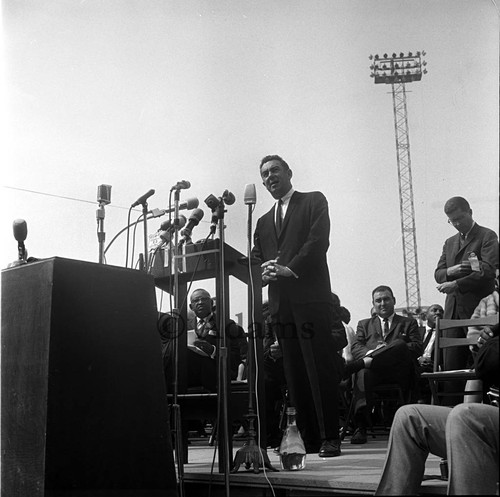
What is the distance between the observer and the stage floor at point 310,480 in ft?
7.48

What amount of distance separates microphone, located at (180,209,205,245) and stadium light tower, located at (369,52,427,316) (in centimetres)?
275

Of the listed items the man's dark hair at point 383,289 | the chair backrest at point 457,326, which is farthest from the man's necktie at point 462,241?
the man's dark hair at point 383,289

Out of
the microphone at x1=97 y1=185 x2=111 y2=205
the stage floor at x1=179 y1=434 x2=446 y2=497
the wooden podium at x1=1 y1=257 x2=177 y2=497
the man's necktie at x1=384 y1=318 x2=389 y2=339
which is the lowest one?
the stage floor at x1=179 y1=434 x2=446 y2=497

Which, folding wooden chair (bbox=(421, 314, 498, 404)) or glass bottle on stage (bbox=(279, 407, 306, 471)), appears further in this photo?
folding wooden chair (bbox=(421, 314, 498, 404))

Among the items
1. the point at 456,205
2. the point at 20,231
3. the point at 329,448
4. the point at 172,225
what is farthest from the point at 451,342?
the point at 20,231

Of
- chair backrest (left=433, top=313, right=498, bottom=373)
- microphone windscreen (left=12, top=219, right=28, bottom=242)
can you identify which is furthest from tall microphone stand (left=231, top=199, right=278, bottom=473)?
chair backrest (left=433, top=313, right=498, bottom=373)

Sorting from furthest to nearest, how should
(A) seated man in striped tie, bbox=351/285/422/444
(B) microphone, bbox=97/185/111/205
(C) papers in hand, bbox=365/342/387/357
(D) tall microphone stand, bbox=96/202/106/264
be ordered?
1. (C) papers in hand, bbox=365/342/387/357
2. (A) seated man in striped tie, bbox=351/285/422/444
3. (B) microphone, bbox=97/185/111/205
4. (D) tall microphone stand, bbox=96/202/106/264

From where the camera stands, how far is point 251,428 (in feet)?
8.97

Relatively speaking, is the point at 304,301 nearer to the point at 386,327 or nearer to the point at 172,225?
the point at 172,225

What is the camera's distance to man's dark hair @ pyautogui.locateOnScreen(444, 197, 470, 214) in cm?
384

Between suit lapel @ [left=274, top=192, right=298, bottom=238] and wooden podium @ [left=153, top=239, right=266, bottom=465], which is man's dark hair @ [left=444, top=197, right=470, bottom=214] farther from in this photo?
wooden podium @ [left=153, top=239, right=266, bottom=465]

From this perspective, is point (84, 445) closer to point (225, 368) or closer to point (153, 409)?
point (153, 409)

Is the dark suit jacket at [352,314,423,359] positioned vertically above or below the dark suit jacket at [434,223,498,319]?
below

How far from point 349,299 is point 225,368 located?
10.2 ft
